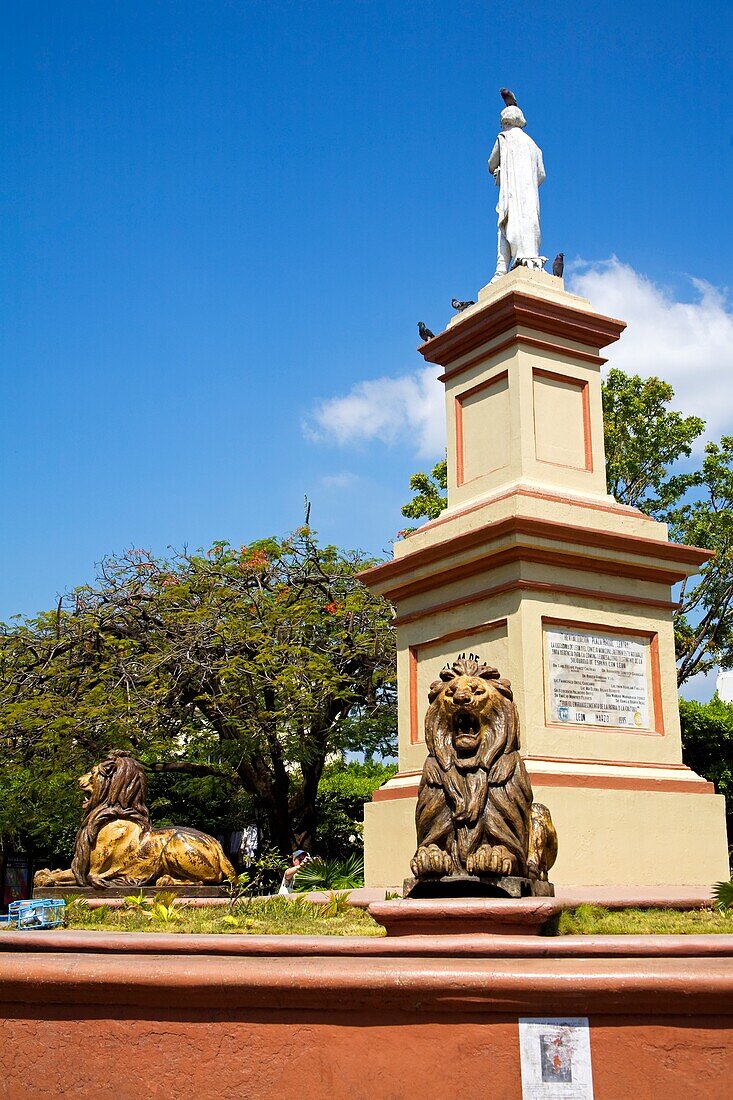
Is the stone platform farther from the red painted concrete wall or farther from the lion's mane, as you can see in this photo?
the lion's mane

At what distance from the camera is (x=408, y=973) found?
5262mm

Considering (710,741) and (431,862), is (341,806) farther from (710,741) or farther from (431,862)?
(431,862)

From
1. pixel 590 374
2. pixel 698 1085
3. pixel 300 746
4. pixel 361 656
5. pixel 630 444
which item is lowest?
pixel 698 1085

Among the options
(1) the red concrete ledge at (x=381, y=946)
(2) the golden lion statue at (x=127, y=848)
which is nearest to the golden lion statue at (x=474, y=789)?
(1) the red concrete ledge at (x=381, y=946)

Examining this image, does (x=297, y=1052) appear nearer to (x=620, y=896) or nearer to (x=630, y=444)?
(x=620, y=896)

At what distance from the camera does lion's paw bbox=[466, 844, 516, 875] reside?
721cm

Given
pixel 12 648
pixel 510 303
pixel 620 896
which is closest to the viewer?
pixel 620 896

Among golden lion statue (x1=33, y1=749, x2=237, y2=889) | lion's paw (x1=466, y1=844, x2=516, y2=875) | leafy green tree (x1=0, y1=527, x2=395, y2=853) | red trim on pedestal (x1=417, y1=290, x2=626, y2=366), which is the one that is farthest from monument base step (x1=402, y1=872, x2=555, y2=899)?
leafy green tree (x1=0, y1=527, x2=395, y2=853)

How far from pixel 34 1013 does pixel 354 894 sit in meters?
4.75

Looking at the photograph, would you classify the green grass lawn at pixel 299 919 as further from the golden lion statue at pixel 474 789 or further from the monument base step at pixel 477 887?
the golden lion statue at pixel 474 789

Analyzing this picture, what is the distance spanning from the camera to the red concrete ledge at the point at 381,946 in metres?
5.55

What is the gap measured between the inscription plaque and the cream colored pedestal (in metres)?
0.03

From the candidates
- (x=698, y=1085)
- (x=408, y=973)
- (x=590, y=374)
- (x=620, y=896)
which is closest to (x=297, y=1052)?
(x=408, y=973)

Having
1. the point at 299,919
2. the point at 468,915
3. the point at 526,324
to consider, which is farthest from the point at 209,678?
the point at 468,915
